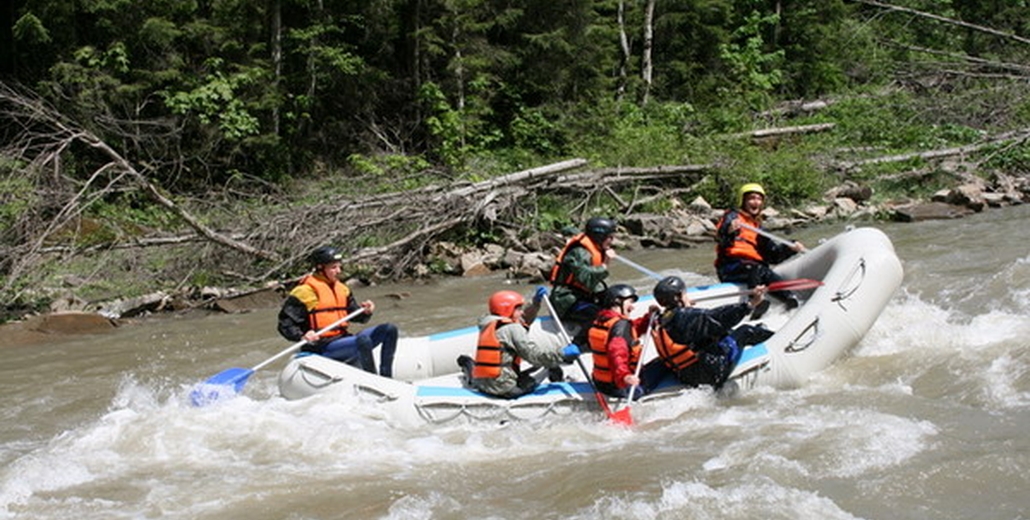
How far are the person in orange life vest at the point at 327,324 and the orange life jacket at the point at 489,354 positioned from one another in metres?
0.88

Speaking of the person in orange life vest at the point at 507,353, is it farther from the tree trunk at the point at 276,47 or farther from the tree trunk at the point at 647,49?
the tree trunk at the point at 647,49

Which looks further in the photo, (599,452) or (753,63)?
(753,63)

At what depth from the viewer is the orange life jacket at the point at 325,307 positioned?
6.68m

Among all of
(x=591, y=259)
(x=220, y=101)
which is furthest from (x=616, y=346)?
(x=220, y=101)

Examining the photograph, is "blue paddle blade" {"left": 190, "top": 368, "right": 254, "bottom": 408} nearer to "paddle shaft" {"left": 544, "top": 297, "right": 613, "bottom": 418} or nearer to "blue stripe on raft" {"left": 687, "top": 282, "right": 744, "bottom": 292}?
"paddle shaft" {"left": 544, "top": 297, "right": 613, "bottom": 418}

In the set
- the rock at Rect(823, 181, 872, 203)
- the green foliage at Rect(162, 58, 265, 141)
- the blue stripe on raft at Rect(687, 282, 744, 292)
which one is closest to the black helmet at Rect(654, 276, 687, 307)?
the blue stripe on raft at Rect(687, 282, 744, 292)

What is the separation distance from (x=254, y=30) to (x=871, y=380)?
1623 cm

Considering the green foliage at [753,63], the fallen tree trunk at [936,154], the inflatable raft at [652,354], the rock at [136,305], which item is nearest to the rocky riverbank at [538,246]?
the rock at [136,305]

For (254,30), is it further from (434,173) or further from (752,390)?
(752,390)

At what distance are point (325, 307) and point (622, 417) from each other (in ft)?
7.54

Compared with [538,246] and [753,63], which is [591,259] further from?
[753,63]

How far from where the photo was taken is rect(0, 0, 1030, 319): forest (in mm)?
12312

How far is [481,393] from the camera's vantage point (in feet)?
20.0

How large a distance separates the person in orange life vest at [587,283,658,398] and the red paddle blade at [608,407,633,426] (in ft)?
0.62
